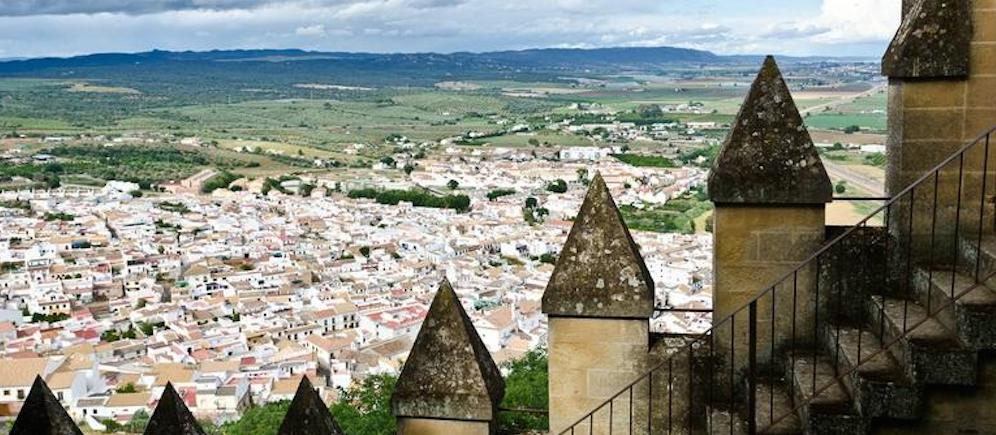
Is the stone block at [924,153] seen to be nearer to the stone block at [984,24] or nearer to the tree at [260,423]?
the stone block at [984,24]

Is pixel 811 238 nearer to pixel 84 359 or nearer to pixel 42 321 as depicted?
pixel 84 359

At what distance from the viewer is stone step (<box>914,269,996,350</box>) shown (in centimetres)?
405

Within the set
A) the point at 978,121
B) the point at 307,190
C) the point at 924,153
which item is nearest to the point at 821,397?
the point at 924,153

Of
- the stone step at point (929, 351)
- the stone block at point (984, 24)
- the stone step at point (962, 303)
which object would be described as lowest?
the stone step at point (929, 351)

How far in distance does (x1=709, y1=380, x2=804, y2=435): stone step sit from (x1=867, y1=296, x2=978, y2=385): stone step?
0.61 meters

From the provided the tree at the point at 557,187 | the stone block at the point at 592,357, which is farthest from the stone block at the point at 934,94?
the tree at the point at 557,187

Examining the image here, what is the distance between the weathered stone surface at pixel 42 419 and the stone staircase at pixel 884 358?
3.54m

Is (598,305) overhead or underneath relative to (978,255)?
underneath

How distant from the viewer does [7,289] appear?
6275 centimetres

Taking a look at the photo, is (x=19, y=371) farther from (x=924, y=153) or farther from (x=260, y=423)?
(x=924, y=153)

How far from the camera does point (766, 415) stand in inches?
196

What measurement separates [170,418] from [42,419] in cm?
66

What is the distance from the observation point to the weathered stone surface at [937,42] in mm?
5016

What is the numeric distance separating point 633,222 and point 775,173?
71.4m
